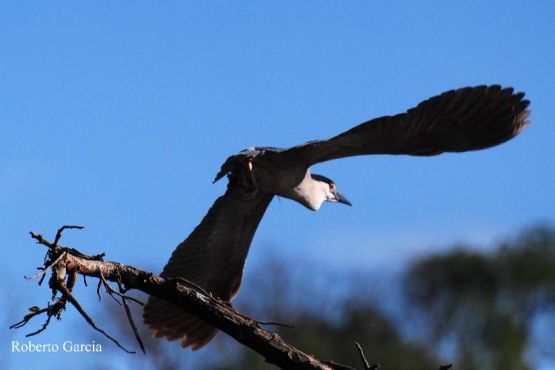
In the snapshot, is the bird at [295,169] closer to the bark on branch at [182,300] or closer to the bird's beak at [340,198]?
the bird's beak at [340,198]

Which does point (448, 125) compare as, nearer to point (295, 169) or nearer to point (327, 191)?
point (295, 169)

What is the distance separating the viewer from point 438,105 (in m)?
8.47

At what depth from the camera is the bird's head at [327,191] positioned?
9914 millimetres

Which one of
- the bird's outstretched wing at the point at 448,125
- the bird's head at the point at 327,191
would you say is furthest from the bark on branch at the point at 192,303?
the bird's head at the point at 327,191

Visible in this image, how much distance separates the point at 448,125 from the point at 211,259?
2.77 metres

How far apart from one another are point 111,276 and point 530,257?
38242 millimetres

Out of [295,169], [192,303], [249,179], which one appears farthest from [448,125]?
[192,303]

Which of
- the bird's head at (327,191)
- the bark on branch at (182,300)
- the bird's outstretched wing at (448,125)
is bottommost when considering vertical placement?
the bark on branch at (182,300)

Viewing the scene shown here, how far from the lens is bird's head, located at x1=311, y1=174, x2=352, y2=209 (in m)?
9.91

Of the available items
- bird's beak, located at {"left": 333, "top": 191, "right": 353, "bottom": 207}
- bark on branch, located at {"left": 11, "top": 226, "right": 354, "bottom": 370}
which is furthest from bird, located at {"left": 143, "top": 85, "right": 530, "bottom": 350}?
bark on branch, located at {"left": 11, "top": 226, "right": 354, "bottom": 370}

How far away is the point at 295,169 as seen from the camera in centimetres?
933

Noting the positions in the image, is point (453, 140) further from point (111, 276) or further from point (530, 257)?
point (530, 257)

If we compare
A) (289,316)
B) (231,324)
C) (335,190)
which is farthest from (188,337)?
(289,316)

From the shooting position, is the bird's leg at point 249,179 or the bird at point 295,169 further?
the bird's leg at point 249,179
